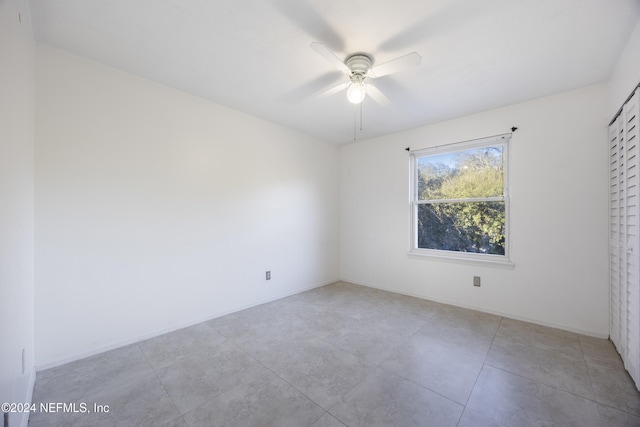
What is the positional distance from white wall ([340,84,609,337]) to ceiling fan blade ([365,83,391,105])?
110 cm

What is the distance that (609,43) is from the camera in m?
1.89

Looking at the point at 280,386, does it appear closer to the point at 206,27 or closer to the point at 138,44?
the point at 206,27

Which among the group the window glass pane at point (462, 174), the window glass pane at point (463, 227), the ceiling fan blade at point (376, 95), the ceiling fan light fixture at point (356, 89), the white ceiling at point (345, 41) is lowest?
the window glass pane at point (463, 227)

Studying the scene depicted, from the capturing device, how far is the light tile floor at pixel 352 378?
1516 millimetres

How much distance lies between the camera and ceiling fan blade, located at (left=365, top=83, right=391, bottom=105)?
2.54 metres

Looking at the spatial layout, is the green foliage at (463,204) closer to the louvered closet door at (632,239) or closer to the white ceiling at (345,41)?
the white ceiling at (345,41)

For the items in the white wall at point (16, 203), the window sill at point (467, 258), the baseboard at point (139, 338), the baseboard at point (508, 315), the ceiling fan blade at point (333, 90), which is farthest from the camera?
the window sill at point (467, 258)

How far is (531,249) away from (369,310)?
195 centimetres

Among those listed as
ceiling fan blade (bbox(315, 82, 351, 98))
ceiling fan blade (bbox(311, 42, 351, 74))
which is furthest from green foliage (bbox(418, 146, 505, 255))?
ceiling fan blade (bbox(311, 42, 351, 74))

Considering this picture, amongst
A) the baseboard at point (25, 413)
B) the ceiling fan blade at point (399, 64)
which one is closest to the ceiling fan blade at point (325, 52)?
the ceiling fan blade at point (399, 64)

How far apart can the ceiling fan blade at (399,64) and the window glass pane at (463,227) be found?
7.26 ft

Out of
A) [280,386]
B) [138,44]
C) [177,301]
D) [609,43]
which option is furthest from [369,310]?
[138,44]

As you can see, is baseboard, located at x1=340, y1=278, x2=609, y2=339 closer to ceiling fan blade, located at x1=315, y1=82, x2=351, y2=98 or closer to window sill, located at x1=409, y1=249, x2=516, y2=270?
window sill, located at x1=409, y1=249, x2=516, y2=270

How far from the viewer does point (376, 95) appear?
108 inches
